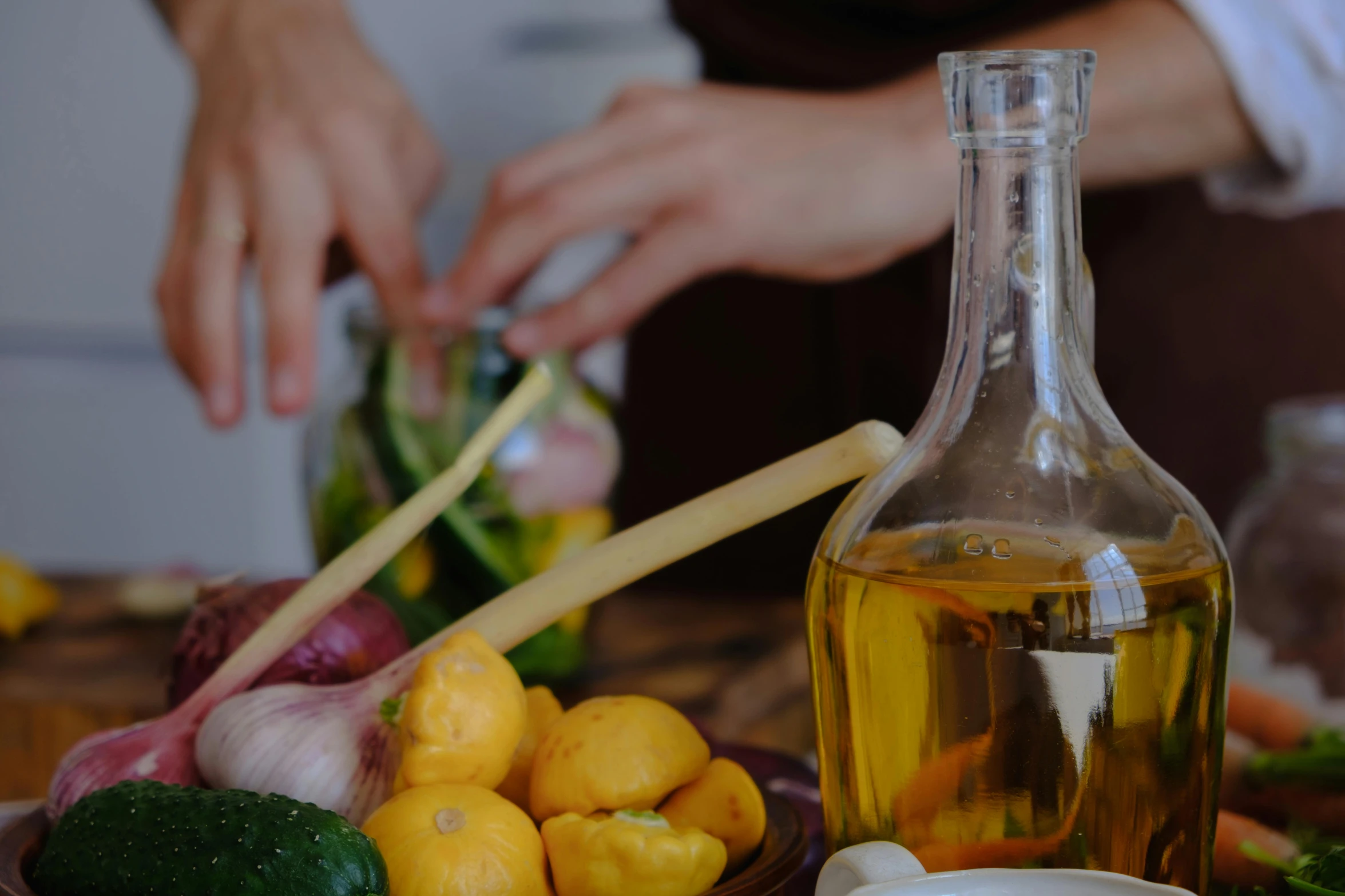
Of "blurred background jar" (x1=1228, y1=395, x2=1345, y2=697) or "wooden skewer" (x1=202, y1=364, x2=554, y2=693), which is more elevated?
"wooden skewer" (x1=202, y1=364, x2=554, y2=693)

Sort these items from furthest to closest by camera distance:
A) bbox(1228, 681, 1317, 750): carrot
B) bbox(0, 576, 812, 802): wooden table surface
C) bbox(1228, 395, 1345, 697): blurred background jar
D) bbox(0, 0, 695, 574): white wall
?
bbox(0, 0, 695, 574): white wall < bbox(0, 576, 812, 802): wooden table surface < bbox(1228, 395, 1345, 697): blurred background jar < bbox(1228, 681, 1317, 750): carrot

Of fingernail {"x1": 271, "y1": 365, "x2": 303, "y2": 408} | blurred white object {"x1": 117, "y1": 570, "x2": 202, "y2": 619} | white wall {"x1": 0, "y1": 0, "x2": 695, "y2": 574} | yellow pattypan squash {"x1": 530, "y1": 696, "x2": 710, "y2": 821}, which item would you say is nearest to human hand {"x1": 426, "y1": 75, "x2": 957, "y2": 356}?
fingernail {"x1": 271, "y1": 365, "x2": 303, "y2": 408}

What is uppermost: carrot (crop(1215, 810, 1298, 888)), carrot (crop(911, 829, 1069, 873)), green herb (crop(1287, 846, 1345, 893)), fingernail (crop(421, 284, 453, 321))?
fingernail (crop(421, 284, 453, 321))

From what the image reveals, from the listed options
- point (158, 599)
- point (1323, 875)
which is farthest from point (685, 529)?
point (158, 599)

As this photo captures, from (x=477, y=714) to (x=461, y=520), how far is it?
14.0 inches

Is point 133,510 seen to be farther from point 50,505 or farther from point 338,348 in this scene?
point 338,348

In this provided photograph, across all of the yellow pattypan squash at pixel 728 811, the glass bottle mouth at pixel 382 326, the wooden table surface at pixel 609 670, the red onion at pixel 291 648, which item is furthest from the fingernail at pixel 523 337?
the yellow pattypan squash at pixel 728 811

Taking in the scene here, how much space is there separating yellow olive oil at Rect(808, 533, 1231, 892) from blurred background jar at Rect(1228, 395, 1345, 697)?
402 millimetres

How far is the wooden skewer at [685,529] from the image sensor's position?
321 millimetres

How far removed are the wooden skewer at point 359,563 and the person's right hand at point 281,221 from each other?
382mm

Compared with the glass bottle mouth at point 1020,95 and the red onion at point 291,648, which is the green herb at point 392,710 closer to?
the red onion at point 291,648

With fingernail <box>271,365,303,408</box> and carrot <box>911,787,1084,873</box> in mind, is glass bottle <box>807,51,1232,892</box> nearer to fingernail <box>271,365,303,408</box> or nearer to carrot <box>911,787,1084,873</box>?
carrot <box>911,787,1084,873</box>

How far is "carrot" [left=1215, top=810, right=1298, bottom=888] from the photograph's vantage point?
36 cm

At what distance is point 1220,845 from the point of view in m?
0.37
